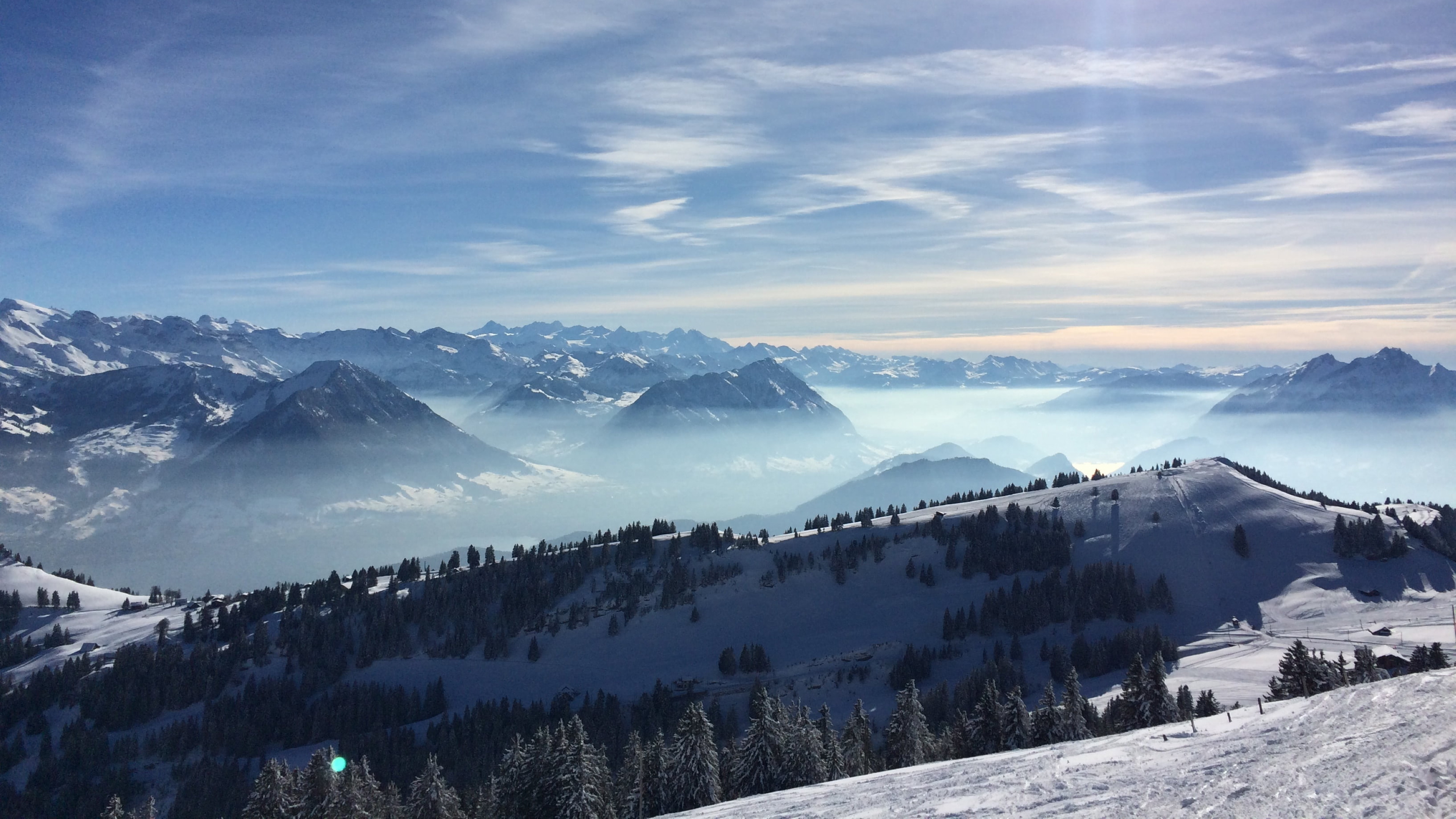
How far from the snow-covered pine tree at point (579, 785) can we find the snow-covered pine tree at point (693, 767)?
21.3 ft

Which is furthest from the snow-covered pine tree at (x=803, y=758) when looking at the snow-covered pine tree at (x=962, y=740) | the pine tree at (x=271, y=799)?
the pine tree at (x=271, y=799)

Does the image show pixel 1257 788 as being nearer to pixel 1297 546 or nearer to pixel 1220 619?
pixel 1220 619

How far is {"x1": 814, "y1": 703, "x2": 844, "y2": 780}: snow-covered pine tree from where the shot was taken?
74250mm

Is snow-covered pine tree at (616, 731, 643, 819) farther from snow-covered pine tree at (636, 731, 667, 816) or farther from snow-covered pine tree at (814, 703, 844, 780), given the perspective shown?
snow-covered pine tree at (814, 703, 844, 780)

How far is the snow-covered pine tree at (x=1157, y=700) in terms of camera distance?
240 feet

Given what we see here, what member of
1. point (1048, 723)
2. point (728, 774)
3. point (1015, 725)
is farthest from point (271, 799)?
point (1048, 723)

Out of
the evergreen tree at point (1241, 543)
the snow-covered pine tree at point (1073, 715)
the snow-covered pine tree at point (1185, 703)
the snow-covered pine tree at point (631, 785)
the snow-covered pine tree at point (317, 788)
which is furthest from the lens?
the evergreen tree at point (1241, 543)

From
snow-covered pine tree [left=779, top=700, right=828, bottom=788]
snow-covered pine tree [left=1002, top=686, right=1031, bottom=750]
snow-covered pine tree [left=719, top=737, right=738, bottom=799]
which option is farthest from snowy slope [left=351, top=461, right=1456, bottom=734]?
snow-covered pine tree [left=779, top=700, right=828, bottom=788]

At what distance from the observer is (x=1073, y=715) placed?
3012 inches

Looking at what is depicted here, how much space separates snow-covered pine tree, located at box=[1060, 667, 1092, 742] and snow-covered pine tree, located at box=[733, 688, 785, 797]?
28.3 m

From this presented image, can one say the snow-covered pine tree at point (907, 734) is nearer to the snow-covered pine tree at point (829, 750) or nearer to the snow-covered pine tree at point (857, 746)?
the snow-covered pine tree at point (857, 746)

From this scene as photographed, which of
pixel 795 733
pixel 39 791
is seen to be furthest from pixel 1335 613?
pixel 39 791

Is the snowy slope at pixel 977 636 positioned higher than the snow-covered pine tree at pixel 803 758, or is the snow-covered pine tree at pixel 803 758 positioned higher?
the snow-covered pine tree at pixel 803 758

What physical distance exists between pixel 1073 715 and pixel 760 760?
105 ft
